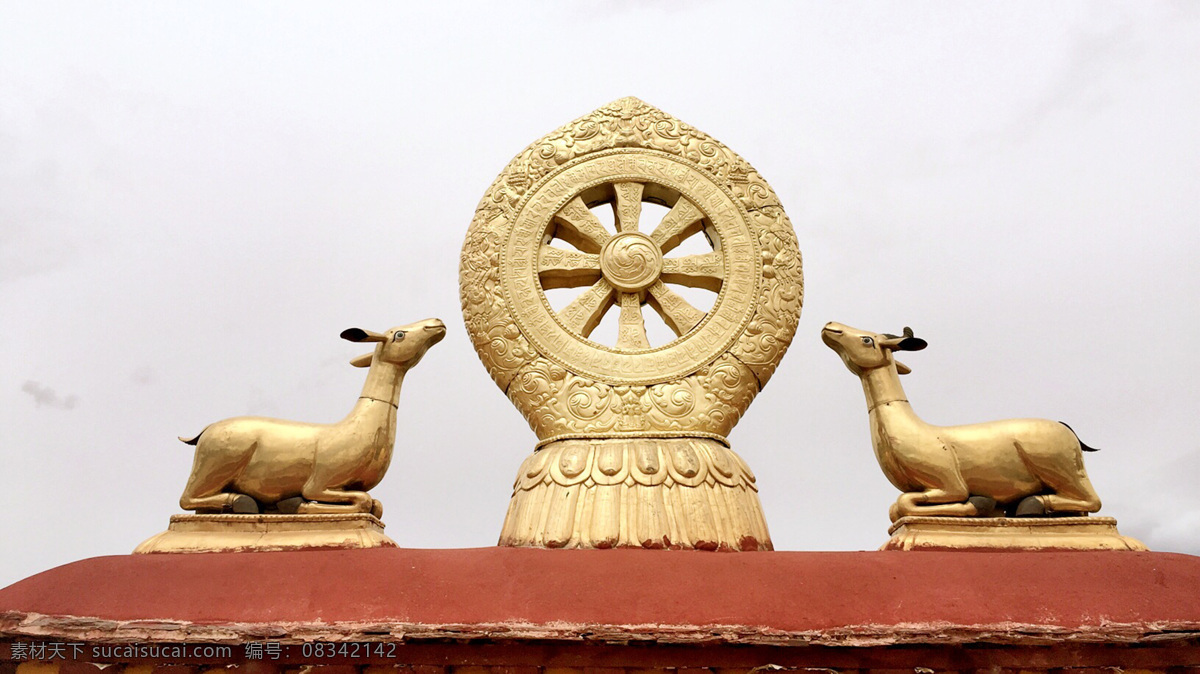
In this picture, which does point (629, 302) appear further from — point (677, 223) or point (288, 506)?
point (288, 506)

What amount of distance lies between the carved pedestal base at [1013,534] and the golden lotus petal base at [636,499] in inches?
33.5

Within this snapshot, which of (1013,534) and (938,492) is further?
(938,492)

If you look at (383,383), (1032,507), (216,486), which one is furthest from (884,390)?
(216,486)

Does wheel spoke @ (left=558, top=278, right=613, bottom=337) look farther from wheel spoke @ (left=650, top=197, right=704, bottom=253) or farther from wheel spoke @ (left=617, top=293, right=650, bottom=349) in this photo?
wheel spoke @ (left=650, top=197, right=704, bottom=253)

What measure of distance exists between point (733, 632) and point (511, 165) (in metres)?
3.38

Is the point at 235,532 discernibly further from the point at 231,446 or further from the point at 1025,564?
the point at 1025,564

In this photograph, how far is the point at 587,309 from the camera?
582 centimetres

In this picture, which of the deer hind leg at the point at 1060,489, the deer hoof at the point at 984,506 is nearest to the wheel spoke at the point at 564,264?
the deer hoof at the point at 984,506

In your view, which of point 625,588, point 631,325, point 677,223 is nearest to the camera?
point 625,588

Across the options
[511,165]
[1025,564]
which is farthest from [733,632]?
[511,165]

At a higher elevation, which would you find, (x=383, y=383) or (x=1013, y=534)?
(x=383, y=383)

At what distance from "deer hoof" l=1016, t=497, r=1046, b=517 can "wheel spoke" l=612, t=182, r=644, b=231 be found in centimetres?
278

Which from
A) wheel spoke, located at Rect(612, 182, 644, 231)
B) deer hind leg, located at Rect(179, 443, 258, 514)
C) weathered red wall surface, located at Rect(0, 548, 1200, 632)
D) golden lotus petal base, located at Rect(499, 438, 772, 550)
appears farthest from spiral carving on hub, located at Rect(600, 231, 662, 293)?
deer hind leg, located at Rect(179, 443, 258, 514)

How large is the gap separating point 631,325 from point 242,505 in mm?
2475
